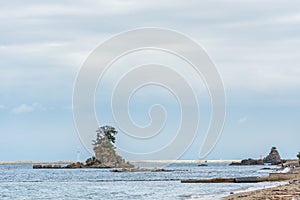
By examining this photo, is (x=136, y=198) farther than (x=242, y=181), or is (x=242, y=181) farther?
(x=242, y=181)

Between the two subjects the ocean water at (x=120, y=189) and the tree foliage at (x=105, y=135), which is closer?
the ocean water at (x=120, y=189)

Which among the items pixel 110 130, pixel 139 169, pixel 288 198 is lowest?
pixel 288 198

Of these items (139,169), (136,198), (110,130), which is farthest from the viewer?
(110,130)

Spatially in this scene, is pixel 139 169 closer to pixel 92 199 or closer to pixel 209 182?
pixel 209 182

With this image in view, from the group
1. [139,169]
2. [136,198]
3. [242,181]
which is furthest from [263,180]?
[139,169]

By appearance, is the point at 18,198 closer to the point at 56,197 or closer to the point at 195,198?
the point at 56,197

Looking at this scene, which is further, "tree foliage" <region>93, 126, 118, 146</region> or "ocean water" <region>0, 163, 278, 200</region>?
"tree foliage" <region>93, 126, 118, 146</region>

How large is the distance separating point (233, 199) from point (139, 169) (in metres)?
125

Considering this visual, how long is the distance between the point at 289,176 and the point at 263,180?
14.2 feet

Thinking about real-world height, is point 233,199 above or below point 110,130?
below

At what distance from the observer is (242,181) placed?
85250 mm

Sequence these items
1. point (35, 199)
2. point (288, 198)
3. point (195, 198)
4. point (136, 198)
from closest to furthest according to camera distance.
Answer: point (288, 198), point (195, 198), point (136, 198), point (35, 199)

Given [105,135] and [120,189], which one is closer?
[120,189]

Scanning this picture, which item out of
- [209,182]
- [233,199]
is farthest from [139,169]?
[233,199]
